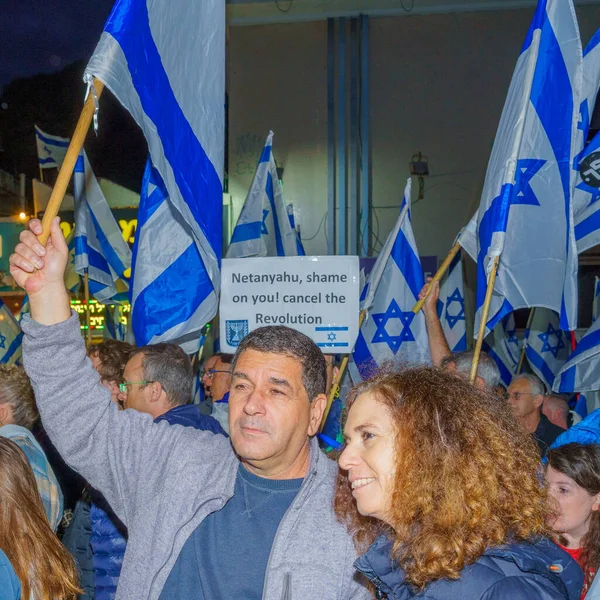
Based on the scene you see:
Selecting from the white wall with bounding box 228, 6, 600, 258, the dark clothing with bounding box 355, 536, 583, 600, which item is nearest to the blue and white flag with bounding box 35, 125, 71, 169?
the white wall with bounding box 228, 6, 600, 258

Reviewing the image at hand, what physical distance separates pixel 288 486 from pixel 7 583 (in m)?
0.90

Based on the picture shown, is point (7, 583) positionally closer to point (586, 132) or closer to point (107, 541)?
point (107, 541)

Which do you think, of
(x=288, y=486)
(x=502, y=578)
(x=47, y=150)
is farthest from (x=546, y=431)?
(x=47, y=150)

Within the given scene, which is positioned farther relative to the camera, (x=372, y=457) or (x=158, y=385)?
(x=158, y=385)

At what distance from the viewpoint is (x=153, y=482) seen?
92.5 inches

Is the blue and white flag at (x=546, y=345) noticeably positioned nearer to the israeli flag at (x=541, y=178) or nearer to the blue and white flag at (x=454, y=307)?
the blue and white flag at (x=454, y=307)

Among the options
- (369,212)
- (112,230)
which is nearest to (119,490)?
(112,230)

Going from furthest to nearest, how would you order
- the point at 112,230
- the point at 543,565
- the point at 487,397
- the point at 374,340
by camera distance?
the point at 112,230 → the point at 374,340 → the point at 487,397 → the point at 543,565

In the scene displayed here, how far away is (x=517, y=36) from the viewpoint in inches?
519

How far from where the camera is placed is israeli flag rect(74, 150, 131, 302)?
19.8 ft

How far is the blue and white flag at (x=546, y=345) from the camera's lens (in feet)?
25.6

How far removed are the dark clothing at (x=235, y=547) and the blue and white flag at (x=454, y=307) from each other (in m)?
4.93

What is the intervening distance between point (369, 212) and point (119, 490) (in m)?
11.1

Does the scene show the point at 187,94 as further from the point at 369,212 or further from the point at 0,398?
the point at 369,212
